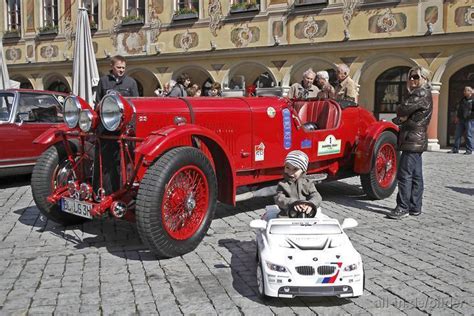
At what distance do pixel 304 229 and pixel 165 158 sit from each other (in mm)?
1272

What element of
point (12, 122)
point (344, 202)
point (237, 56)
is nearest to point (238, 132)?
point (344, 202)

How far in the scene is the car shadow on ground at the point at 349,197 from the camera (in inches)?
256

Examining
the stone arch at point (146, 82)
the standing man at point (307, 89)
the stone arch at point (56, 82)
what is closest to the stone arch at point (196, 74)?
the stone arch at point (146, 82)

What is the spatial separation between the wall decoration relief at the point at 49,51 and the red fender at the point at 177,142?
19.0m

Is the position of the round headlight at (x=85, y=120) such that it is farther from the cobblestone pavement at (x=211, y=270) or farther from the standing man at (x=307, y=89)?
the standing man at (x=307, y=89)

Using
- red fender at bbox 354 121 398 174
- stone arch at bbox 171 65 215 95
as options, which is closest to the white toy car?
red fender at bbox 354 121 398 174

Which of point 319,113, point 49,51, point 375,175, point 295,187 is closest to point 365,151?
point 375,175

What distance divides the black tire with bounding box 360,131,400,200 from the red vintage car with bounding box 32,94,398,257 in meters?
0.87

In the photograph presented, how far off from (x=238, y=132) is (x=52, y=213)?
197 cm

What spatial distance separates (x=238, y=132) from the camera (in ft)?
17.0

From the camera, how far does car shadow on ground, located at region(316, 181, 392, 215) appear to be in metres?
6.49

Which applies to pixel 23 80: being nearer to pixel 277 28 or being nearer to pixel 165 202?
pixel 277 28

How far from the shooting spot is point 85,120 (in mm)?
4570

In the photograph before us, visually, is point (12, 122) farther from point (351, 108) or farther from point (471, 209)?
point (471, 209)
